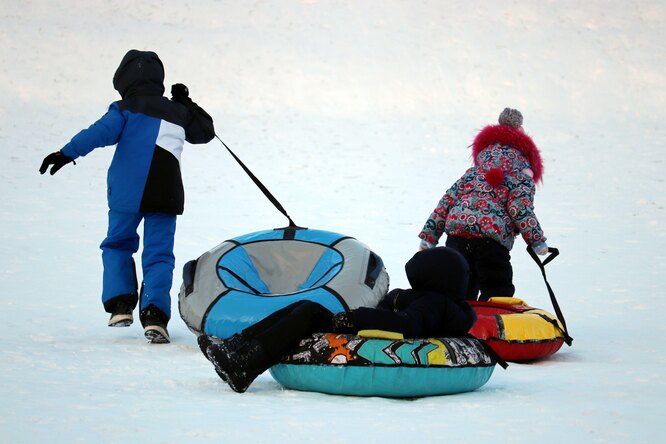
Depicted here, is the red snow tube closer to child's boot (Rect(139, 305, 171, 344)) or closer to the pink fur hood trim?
the pink fur hood trim

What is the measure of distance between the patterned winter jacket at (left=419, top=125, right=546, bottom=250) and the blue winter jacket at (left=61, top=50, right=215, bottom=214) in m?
1.33

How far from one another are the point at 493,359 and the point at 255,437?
3.70ft

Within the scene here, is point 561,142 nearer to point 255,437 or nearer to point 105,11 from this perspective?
point 105,11

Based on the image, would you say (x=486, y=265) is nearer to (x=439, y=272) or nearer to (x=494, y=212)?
(x=494, y=212)

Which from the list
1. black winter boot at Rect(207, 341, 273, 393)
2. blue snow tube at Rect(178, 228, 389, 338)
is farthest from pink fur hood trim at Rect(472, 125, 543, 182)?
black winter boot at Rect(207, 341, 273, 393)

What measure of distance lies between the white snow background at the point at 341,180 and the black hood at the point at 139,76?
1.14 metres

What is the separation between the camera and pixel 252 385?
A: 3379 mm

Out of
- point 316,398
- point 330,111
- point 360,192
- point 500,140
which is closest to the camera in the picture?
point 316,398

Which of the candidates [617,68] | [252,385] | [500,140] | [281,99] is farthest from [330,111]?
[252,385]

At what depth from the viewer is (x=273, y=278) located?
457cm

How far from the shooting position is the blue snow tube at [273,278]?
3953mm

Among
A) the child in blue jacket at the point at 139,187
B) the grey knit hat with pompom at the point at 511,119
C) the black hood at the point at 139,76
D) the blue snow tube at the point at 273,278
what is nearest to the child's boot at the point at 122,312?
the child in blue jacket at the point at 139,187

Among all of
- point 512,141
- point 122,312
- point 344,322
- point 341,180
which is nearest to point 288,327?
point 344,322

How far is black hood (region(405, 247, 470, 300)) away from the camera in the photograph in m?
3.29
